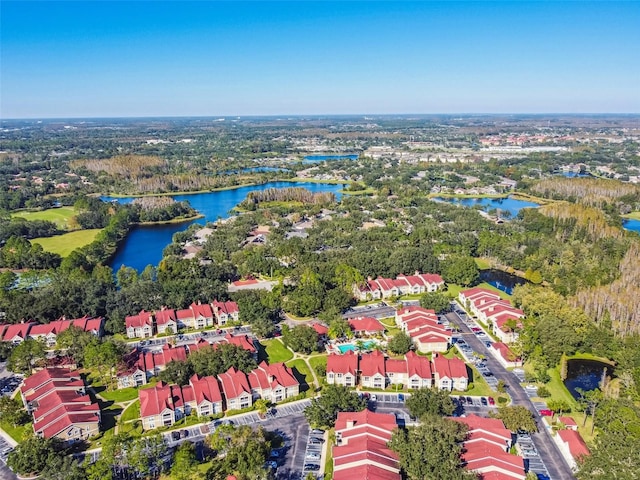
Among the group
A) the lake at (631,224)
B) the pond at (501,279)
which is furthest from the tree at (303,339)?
the lake at (631,224)

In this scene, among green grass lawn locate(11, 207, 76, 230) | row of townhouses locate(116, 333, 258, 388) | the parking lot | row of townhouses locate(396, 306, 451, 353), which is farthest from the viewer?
green grass lawn locate(11, 207, 76, 230)

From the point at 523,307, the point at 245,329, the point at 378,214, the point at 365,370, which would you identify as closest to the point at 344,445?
the point at 365,370

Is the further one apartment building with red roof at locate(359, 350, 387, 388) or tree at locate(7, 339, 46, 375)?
tree at locate(7, 339, 46, 375)

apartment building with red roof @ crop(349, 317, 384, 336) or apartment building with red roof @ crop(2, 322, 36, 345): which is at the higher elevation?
apartment building with red roof @ crop(2, 322, 36, 345)

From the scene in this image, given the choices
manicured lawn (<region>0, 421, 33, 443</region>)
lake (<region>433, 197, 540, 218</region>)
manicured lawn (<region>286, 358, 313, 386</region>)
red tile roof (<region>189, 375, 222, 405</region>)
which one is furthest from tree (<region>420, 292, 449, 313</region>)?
lake (<region>433, 197, 540, 218</region>)

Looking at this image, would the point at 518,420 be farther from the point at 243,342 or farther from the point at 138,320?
the point at 138,320

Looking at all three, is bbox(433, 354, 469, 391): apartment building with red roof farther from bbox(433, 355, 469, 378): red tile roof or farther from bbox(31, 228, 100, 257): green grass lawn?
bbox(31, 228, 100, 257): green grass lawn
